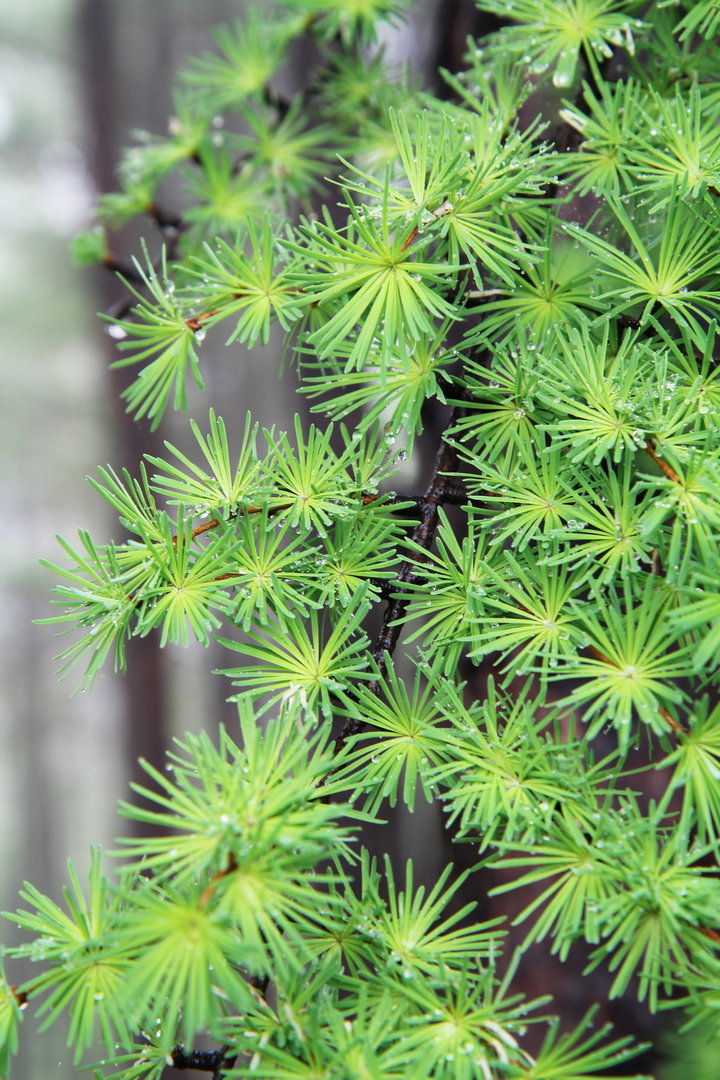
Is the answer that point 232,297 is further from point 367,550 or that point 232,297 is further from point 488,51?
point 488,51

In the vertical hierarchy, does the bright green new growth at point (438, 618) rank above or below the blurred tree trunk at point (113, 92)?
below

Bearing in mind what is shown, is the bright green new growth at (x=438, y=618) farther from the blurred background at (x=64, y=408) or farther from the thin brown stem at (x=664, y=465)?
the blurred background at (x=64, y=408)

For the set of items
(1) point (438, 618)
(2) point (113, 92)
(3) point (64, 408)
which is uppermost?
(2) point (113, 92)

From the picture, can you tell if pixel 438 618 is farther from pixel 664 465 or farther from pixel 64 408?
pixel 64 408

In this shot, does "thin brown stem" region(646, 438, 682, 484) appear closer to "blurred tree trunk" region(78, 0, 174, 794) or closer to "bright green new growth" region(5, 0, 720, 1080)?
"bright green new growth" region(5, 0, 720, 1080)

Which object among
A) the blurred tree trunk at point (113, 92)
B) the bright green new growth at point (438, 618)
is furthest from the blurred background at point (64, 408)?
the bright green new growth at point (438, 618)

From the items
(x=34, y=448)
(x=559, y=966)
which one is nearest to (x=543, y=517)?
(x=559, y=966)

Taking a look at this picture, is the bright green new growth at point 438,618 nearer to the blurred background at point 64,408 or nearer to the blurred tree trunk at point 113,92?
the blurred background at point 64,408

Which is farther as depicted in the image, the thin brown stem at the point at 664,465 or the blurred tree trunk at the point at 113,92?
the blurred tree trunk at the point at 113,92

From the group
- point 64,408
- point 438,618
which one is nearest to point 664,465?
point 438,618
